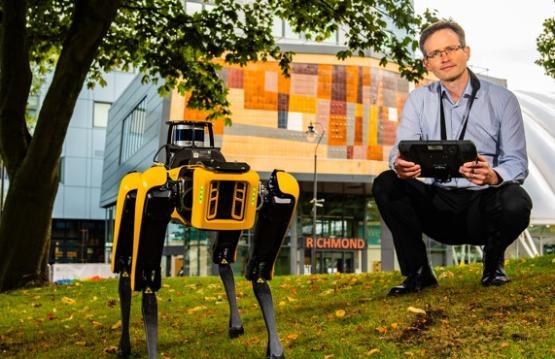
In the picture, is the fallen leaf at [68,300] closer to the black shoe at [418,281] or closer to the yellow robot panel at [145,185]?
the black shoe at [418,281]

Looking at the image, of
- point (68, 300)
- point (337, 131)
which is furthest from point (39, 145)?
point (337, 131)

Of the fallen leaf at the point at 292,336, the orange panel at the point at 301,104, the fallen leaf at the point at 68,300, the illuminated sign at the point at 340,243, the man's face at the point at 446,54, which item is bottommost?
the illuminated sign at the point at 340,243

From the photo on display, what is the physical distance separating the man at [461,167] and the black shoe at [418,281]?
69cm

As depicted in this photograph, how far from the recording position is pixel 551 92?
69375 millimetres

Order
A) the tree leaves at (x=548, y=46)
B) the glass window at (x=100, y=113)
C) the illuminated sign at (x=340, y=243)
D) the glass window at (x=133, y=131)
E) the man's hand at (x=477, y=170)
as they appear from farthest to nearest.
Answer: the glass window at (x=100, y=113) → the glass window at (x=133, y=131) → the illuminated sign at (x=340, y=243) → the tree leaves at (x=548, y=46) → the man's hand at (x=477, y=170)

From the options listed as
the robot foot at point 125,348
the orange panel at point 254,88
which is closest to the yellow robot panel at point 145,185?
the robot foot at point 125,348

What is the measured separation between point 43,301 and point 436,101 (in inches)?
310

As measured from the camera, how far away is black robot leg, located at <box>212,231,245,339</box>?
227 inches

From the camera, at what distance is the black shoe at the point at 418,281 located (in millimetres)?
6555

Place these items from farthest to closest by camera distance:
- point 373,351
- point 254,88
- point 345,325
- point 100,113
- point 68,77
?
1. point 100,113
2. point 254,88
3. point 68,77
4. point 345,325
5. point 373,351

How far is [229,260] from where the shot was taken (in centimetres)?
598

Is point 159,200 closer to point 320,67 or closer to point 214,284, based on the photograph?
point 214,284

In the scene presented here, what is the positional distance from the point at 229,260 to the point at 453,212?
183cm

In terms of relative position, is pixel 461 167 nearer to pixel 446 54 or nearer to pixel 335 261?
pixel 446 54
